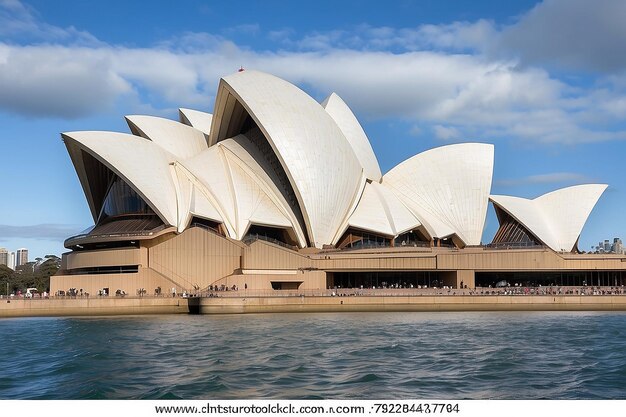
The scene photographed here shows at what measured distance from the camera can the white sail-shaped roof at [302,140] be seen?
55.1m

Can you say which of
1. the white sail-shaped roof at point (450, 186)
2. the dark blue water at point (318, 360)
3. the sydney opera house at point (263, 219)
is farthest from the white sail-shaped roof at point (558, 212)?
the dark blue water at point (318, 360)

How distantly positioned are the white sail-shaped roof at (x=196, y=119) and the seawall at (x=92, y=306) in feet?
76.2

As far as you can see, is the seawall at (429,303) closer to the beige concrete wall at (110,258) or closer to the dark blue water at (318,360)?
the beige concrete wall at (110,258)

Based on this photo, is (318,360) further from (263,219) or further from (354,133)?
(354,133)

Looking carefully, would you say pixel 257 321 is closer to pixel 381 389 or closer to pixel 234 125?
pixel 381 389

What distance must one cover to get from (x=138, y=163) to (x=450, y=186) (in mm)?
28891

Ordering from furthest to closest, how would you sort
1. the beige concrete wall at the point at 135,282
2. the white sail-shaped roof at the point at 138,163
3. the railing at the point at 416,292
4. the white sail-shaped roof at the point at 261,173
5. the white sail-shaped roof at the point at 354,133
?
the white sail-shaped roof at the point at 354,133 → the white sail-shaped roof at the point at 261,173 → the white sail-shaped roof at the point at 138,163 → the beige concrete wall at the point at 135,282 → the railing at the point at 416,292

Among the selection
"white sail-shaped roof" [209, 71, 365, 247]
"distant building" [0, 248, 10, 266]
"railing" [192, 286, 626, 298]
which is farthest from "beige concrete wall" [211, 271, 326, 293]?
"distant building" [0, 248, 10, 266]

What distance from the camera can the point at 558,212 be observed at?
67062mm

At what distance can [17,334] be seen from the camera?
3316 cm

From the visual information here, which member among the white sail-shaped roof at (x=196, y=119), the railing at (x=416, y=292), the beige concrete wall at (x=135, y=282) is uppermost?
the white sail-shaped roof at (x=196, y=119)

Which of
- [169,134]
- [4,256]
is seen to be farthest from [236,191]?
[4,256]
